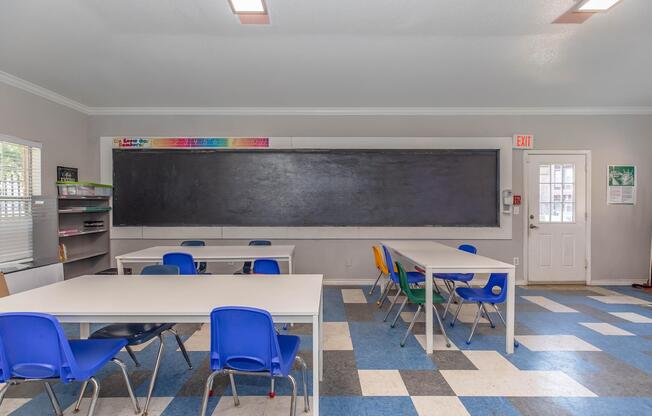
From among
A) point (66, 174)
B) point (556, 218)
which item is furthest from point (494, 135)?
point (66, 174)

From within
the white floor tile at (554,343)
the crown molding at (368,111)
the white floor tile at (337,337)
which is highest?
the crown molding at (368,111)

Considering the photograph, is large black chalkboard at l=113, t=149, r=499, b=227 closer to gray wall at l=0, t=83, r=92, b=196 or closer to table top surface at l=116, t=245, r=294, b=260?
gray wall at l=0, t=83, r=92, b=196

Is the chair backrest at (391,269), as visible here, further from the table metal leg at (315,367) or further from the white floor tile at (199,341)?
the white floor tile at (199,341)

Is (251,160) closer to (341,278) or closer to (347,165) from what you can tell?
(347,165)

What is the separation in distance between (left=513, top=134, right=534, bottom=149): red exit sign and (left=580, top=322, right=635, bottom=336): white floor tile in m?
2.94

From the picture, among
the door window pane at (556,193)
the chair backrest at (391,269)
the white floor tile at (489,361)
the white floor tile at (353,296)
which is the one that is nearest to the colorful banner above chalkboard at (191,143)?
the white floor tile at (353,296)

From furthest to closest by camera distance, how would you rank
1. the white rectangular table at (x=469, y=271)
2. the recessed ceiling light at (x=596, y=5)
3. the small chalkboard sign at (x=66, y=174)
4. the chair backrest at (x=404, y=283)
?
the small chalkboard sign at (x=66, y=174) < the chair backrest at (x=404, y=283) < the white rectangular table at (x=469, y=271) < the recessed ceiling light at (x=596, y=5)

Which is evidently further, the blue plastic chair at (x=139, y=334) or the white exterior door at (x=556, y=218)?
the white exterior door at (x=556, y=218)

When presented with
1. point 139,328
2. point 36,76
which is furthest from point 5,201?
point 139,328

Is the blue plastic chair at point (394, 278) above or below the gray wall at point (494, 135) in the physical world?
below

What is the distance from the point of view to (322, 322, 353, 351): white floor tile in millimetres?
3077

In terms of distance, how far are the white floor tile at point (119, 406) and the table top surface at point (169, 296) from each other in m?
0.77

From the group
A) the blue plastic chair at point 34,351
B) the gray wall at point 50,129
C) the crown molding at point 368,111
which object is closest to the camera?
the blue plastic chair at point 34,351

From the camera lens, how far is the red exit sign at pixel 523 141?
540 centimetres
